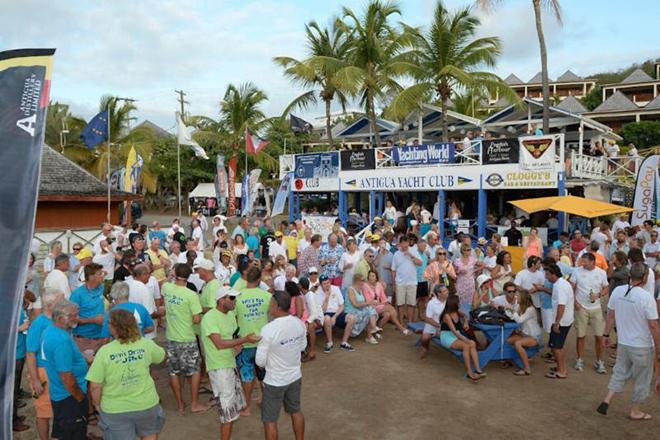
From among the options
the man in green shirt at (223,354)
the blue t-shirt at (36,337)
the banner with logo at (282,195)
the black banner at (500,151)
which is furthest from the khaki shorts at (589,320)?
the banner with logo at (282,195)

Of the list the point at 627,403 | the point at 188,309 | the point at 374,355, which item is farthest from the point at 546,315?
the point at 188,309

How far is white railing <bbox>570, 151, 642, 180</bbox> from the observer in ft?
57.5

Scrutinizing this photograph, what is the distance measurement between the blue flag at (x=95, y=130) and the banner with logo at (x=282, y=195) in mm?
6297

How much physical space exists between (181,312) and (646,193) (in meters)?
12.6

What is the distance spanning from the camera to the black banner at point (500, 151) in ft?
55.2

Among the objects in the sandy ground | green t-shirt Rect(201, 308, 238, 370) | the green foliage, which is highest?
the green foliage

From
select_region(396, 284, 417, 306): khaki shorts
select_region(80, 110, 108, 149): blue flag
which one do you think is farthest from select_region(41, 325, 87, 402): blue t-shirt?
select_region(80, 110, 108, 149): blue flag

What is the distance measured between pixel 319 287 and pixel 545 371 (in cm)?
352

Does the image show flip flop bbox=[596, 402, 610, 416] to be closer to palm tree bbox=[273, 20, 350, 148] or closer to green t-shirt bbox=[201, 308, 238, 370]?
green t-shirt bbox=[201, 308, 238, 370]

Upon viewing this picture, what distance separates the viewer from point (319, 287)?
27.7 ft

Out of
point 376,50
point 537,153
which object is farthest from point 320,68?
point 537,153

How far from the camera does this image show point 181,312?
5898mm

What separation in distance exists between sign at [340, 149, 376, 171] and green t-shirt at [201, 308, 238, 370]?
1554 cm

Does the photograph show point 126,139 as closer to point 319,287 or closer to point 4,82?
point 319,287
